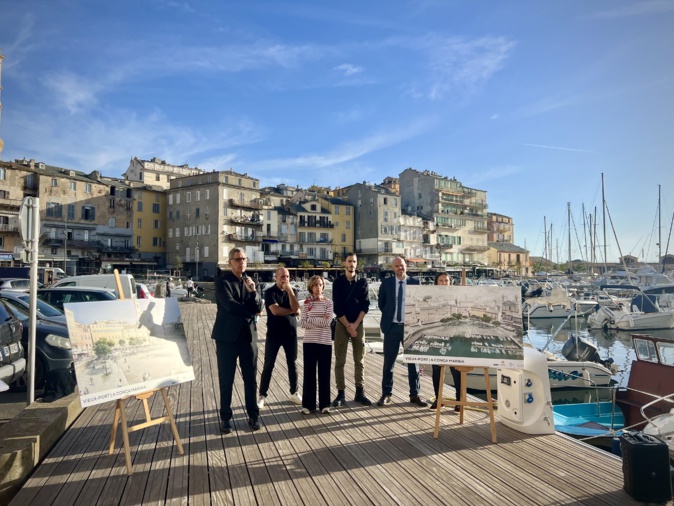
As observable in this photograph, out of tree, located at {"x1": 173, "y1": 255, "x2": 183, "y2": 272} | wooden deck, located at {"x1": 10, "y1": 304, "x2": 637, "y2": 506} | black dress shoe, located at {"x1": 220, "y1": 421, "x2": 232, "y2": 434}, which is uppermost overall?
tree, located at {"x1": 173, "y1": 255, "x2": 183, "y2": 272}

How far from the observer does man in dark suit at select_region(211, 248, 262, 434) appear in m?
4.31

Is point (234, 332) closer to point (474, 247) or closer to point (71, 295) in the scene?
point (71, 295)

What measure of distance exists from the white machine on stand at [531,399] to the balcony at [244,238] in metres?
49.0

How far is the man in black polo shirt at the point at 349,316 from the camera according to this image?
536 centimetres

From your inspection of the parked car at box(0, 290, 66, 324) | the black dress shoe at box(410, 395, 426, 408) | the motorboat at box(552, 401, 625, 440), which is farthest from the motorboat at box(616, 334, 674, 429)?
the parked car at box(0, 290, 66, 324)

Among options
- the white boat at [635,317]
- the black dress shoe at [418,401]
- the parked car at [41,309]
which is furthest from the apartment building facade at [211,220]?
the black dress shoe at [418,401]

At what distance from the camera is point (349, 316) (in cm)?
536

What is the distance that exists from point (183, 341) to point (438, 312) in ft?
8.89

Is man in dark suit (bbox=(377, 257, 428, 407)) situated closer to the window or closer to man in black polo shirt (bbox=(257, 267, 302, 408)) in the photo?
man in black polo shirt (bbox=(257, 267, 302, 408))

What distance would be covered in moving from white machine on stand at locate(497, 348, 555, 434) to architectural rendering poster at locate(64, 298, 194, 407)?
11.1ft

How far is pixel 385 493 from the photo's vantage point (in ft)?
10.6

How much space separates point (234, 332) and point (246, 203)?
50.3m

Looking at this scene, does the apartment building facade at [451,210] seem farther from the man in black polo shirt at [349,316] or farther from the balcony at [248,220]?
the man in black polo shirt at [349,316]

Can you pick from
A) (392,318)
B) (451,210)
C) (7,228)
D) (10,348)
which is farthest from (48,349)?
(451,210)
